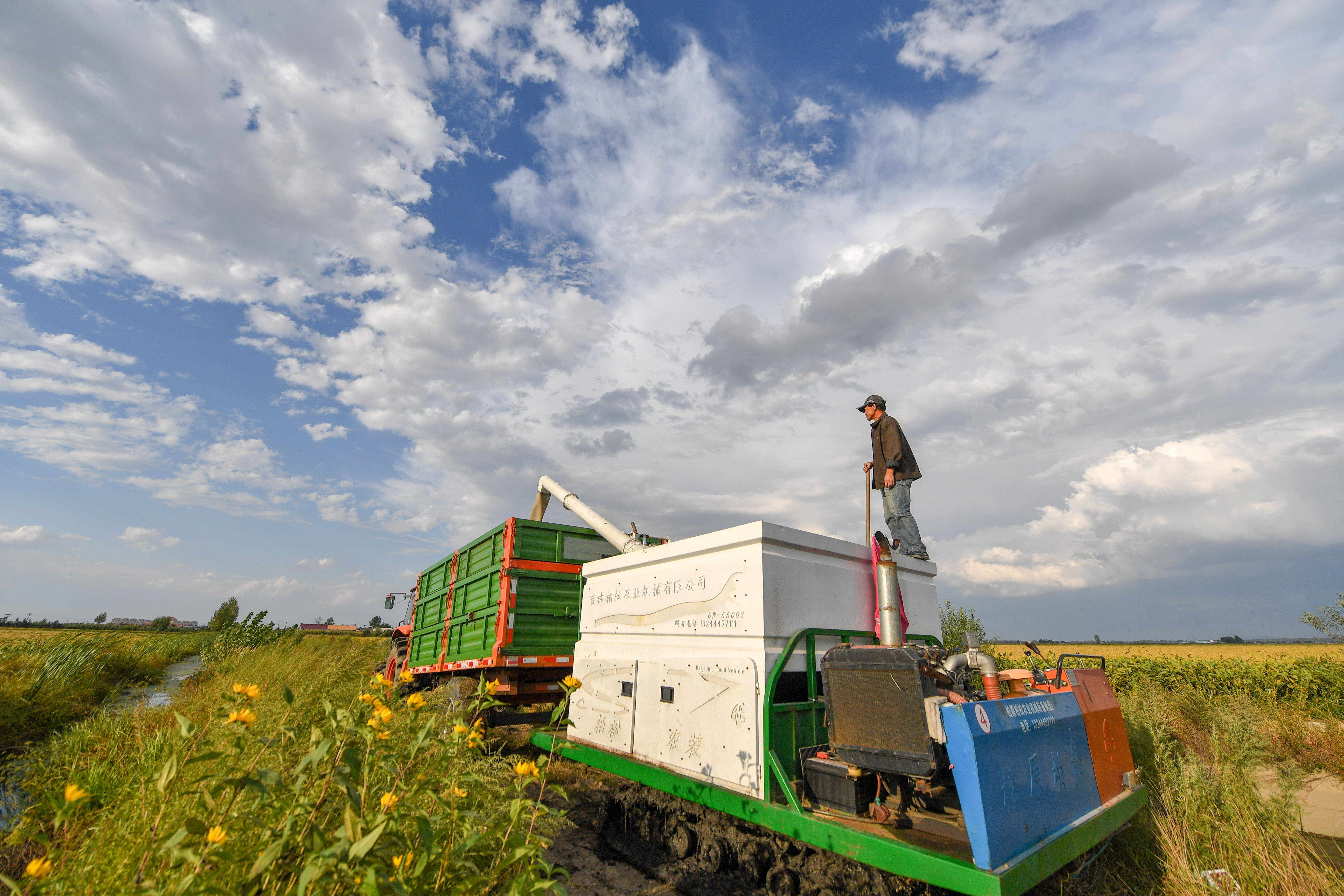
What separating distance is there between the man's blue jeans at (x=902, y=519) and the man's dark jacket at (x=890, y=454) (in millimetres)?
101

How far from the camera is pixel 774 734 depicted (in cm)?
377

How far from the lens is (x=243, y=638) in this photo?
17344mm

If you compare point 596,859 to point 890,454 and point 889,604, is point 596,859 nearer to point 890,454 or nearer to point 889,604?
point 889,604

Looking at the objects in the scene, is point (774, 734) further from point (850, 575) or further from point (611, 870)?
point (611, 870)

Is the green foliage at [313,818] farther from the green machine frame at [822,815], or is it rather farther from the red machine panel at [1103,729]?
the red machine panel at [1103,729]

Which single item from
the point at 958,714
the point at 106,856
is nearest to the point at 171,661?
A: the point at 106,856

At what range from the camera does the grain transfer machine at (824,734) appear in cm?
298

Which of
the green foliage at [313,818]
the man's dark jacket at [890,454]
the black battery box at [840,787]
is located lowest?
the black battery box at [840,787]

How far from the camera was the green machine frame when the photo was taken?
273 cm

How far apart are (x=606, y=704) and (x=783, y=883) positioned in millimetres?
2028

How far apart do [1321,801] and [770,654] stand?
8.11 meters

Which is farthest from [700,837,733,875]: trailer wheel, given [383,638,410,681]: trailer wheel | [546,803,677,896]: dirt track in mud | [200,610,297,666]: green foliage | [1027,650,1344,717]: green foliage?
[200,610,297,666]: green foliage

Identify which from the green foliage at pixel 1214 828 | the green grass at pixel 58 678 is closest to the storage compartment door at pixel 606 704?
the green foliage at pixel 1214 828

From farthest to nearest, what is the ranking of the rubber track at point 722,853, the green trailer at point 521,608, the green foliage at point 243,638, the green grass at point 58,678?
the green foliage at point 243,638 → the green grass at point 58,678 → the green trailer at point 521,608 → the rubber track at point 722,853
